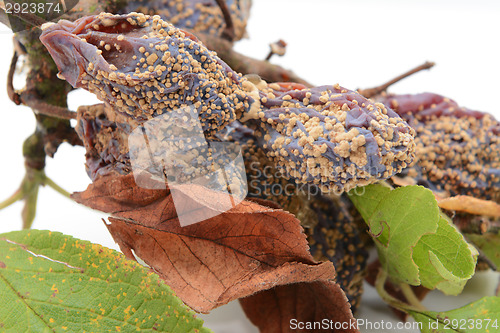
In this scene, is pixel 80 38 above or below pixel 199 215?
above

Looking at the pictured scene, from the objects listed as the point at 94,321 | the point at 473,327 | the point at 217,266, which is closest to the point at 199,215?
the point at 217,266

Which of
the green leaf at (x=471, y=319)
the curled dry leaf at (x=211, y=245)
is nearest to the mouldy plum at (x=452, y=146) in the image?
the green leaf at (x=471, y=319)

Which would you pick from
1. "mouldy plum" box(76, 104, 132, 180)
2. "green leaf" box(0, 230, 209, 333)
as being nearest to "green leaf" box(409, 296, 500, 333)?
"green leaf" box(0, 230, 209, 333)

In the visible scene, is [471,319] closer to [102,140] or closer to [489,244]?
[489,244]

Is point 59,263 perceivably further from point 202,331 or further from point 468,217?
point 468,217

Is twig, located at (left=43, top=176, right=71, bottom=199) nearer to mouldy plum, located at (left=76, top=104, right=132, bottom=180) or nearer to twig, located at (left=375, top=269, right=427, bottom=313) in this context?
mouldy plum, located at (left=76, top=104, right=132, bottom=180)

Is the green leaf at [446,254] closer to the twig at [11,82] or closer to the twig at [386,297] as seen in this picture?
the twig at [386,297]
